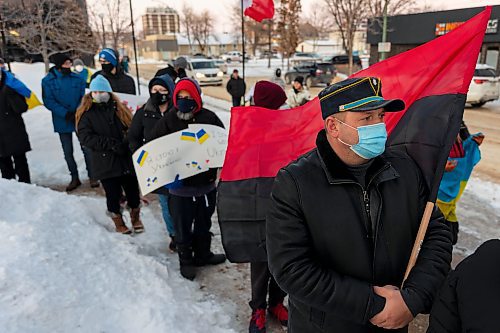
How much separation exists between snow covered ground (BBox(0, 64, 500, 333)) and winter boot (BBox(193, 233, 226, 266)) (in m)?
0.09

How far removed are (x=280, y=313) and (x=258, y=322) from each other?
0.25m

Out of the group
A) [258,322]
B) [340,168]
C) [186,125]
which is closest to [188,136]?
[186,125]

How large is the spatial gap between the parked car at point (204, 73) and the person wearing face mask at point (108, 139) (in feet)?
67.0

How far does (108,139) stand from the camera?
472cm

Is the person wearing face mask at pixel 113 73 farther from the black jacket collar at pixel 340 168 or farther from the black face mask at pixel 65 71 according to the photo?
the black jacket collar at pixel 340 168

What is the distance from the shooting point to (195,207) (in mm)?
4039

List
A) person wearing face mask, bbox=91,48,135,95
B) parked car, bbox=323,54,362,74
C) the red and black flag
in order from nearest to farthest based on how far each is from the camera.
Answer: the red and black flag, person wearing face mask, bbox=91,48,135,95, parked car, bbox=323,54,362,74

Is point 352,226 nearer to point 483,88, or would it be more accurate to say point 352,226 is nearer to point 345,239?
point 345,239

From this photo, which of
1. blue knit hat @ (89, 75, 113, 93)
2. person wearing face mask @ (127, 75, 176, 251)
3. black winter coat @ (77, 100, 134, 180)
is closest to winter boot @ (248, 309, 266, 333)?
person wearing face mask @ (127, 75, 176, 251)

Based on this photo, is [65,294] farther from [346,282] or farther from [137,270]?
[346,282]

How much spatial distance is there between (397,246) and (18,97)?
5804mm

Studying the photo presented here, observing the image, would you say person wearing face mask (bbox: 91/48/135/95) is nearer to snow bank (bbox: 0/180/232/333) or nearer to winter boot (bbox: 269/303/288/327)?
snow bank (bbox: 0/180/232/333)

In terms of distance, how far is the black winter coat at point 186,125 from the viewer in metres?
3.84

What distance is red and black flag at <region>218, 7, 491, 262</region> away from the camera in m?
1.99
